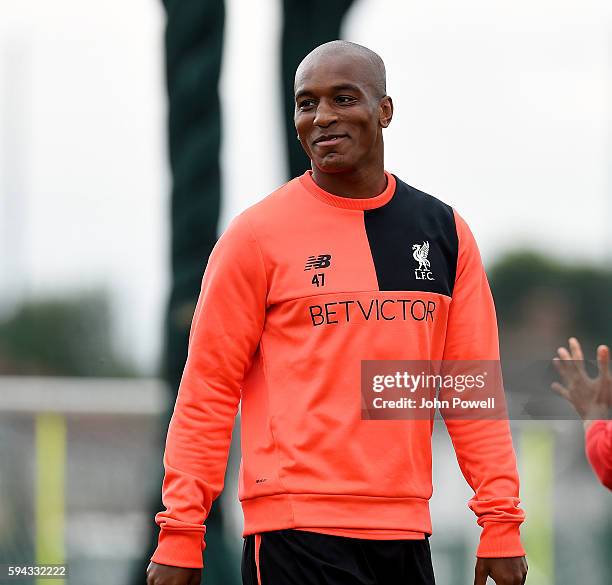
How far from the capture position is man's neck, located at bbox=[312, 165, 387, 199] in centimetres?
262

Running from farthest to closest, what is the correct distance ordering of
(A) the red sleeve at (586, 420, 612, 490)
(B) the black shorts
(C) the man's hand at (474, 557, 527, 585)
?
1. (A) the red sleeve at (586, 420, 612, 490)
2. (C) the man's hand at (474, 557, 527, 585)
3. (B) the black shorts

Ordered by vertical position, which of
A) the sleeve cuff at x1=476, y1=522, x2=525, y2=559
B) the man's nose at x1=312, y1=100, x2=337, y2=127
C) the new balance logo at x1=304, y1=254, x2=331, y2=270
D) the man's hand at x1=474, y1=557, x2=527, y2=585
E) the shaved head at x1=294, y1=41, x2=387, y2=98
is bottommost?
the man's hand at x1=474, y1=557, x2=527, y2=585

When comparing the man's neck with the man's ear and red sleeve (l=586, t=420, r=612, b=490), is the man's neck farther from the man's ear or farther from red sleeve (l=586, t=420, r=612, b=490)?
red sleeve (l=586, t=420, r=612, b=490)

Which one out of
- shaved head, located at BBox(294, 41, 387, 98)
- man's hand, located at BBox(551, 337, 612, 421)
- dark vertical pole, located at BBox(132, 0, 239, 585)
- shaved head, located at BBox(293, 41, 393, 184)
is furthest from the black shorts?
shaved head, located at BBox(294, 41, 387, 98)

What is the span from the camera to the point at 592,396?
2898 mm

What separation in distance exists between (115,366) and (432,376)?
20.5 feet

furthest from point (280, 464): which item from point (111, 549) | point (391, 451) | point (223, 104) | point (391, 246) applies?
point (111, 549)

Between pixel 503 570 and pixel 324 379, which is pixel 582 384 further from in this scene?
pixel 324 379

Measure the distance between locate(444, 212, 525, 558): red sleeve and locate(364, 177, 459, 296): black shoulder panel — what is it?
0.04m

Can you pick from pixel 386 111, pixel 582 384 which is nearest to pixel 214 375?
pixel 386 111

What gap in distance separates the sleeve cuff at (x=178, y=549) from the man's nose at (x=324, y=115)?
766mm

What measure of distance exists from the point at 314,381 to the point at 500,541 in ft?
1.54

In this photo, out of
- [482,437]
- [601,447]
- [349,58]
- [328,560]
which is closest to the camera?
[328,560]

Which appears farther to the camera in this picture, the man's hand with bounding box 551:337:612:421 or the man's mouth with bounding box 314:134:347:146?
the man's hand with bounding box 551:337:612:421
